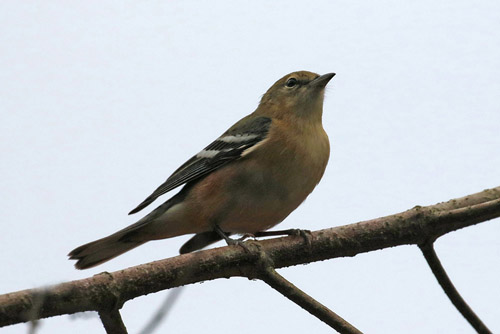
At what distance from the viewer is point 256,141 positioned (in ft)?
24.3

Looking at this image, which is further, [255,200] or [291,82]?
[291,82]

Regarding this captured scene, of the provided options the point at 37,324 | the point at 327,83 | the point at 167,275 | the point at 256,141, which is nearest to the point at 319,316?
the point at 167,275

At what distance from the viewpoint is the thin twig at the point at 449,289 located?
5.14 meters

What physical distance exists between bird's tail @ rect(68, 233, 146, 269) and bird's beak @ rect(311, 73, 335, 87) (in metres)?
2.81

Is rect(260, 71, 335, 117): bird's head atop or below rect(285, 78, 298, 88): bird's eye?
below

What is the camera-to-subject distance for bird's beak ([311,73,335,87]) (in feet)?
26.2

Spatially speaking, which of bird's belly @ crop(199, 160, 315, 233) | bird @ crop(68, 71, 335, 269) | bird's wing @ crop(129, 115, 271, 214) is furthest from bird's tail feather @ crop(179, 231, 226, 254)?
bird's wing @ crop(129, 115, 271, 214)

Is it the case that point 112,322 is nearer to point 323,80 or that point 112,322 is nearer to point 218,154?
point 218,154

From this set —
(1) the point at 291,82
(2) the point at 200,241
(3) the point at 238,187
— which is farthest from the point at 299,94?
(2) the point at 200,241

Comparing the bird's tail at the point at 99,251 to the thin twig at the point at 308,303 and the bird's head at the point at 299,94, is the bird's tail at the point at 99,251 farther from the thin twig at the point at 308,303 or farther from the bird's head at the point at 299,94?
the thin twig at the point at 308,303

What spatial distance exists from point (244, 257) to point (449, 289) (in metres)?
1.59

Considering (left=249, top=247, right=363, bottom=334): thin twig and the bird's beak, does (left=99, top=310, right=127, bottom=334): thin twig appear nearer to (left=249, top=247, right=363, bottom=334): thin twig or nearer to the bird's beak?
(left=249, top=247, right=363, bottom=334): thin twig

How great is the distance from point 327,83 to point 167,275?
4.03 meters

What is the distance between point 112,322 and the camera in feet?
14.4
